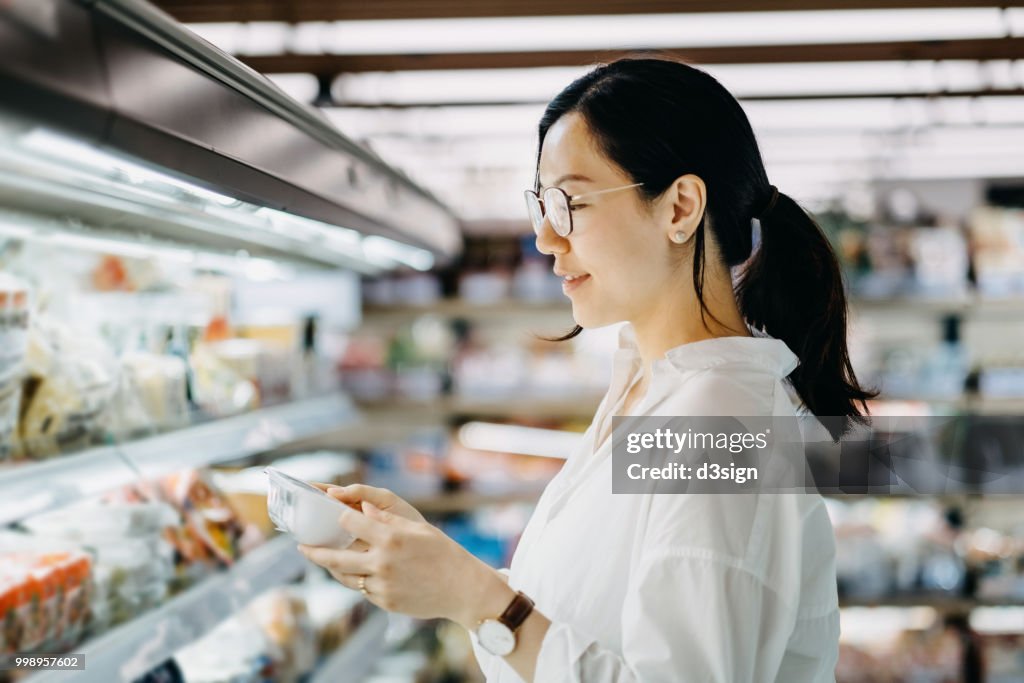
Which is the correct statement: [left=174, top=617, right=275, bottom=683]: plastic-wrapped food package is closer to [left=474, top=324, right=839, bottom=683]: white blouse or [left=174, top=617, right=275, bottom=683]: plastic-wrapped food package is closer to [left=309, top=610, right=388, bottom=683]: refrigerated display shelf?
[left=309, top=610, right=388, bottom=683]: refrigerated display shelf

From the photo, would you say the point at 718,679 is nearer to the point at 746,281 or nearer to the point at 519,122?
the point at 746,281

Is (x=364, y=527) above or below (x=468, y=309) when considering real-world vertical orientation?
below

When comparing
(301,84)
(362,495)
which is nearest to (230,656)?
(362,495)

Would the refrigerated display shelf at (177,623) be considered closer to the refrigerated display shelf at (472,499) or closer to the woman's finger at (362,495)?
the woman's finger at (362,495)

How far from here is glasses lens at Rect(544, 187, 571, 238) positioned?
1238 millimetres

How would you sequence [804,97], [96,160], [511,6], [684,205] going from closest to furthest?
[96,160] < [684,205] < [511,6] < [804,97]

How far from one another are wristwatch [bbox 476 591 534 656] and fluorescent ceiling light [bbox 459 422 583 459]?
3.17 metres

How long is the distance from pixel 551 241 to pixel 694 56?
129 cm

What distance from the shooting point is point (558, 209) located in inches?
49.1

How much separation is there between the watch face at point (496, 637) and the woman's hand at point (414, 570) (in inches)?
0.5

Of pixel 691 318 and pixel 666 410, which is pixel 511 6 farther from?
pixel 666 410

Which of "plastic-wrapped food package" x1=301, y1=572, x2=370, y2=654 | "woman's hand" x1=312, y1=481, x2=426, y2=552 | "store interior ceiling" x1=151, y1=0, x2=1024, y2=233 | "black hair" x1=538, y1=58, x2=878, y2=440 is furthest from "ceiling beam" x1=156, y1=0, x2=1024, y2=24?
"plastic-wrapped food package" x1=301, y1=572, x2=370, y2=654

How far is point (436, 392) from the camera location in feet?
14.1

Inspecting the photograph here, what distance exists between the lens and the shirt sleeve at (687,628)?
100cm
